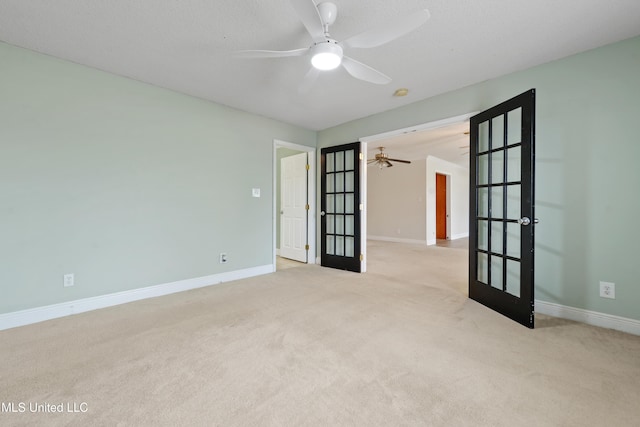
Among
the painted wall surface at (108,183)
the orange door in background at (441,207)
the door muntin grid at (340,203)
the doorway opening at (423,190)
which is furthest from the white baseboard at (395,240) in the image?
the painted wall surface at (108,183)

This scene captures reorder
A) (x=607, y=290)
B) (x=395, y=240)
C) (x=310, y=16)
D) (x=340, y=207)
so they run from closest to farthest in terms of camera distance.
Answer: (x=310, y=16), (x=607, y=290), (x=340, y=207), (x=395, y=240)

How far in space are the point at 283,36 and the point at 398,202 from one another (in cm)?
661

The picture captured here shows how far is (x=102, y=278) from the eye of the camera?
8.86 ft

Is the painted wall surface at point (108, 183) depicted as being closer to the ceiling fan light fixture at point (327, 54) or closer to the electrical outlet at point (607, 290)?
the ceiling fan light fixture at point (327, 54)

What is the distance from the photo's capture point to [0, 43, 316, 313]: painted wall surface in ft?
7.54

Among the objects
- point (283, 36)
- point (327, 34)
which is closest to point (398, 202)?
point (283, 36)

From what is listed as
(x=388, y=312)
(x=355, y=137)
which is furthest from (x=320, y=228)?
(x=388, y=312)

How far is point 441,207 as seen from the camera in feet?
29.8

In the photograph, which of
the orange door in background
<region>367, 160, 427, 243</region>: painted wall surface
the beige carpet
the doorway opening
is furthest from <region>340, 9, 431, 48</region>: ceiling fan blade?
the orange door in background

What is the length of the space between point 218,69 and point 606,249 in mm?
3984

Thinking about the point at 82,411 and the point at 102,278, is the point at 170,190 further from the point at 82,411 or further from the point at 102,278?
the point at 82,411

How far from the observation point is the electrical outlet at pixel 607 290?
2237 mm

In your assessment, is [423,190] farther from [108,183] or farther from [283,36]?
[108,183]

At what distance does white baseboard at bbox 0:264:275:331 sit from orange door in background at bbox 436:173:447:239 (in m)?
7.26
